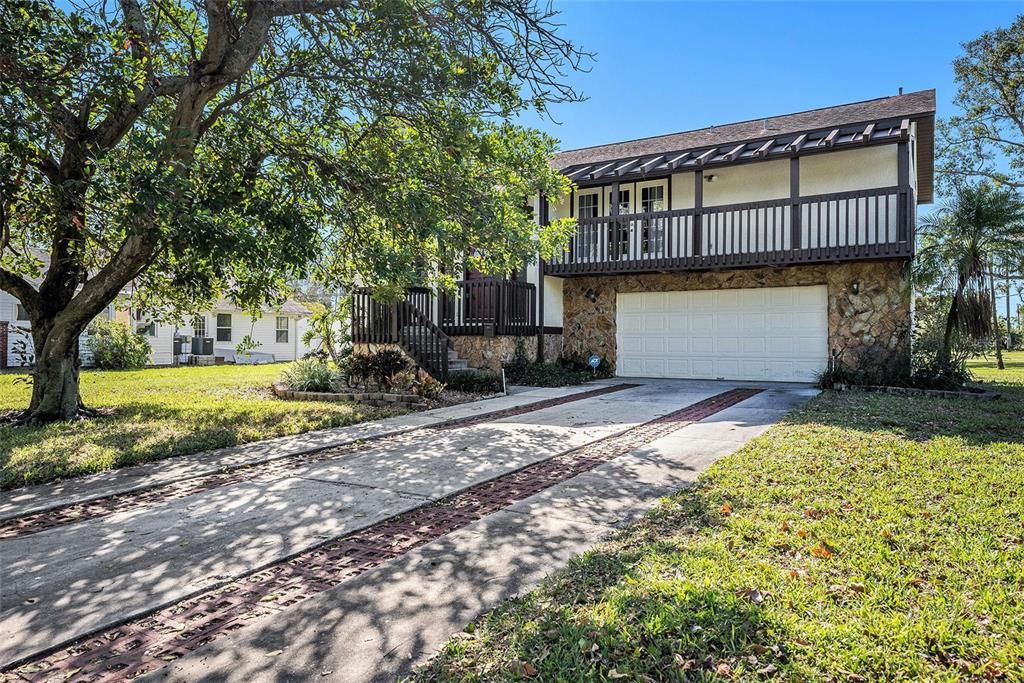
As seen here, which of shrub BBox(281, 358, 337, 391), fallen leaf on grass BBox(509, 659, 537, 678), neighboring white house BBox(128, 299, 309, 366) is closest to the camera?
fallen leaf on grass BBox(509, 659, 537, 678)

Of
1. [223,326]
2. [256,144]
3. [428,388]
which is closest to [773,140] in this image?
[428,388]

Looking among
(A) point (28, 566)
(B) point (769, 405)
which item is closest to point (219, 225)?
(A) point (28, 566)

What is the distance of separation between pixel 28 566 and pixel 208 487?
1.67 metres

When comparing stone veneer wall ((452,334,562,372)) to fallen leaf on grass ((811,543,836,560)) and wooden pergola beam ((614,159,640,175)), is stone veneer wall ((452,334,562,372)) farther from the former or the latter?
fallen leaf on grass ((811,543,836,560))

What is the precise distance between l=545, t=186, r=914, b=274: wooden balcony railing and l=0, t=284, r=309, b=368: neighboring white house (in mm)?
10588

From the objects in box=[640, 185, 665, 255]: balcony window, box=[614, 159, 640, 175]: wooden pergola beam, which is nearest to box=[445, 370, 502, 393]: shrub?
box=[640, 185, 665, 255]: balcony window

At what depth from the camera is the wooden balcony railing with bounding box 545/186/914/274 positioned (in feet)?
37.1

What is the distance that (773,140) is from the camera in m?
13.1

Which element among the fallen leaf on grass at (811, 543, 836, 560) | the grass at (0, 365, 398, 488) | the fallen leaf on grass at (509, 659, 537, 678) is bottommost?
the fallen leaf on grass at (509, 659, 537, 678)

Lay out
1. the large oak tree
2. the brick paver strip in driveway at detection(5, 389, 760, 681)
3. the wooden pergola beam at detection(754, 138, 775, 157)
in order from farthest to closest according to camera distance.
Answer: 1. the wooden pergola beam at detection(754, 138, 775, 157)
2. the large oak tree
3. the brick paver strip in driveway at detection(5, 389, 760, 681)

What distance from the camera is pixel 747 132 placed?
15266 mm

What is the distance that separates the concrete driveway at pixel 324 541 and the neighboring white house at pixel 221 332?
14.2 m

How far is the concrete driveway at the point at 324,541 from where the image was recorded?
249 cm

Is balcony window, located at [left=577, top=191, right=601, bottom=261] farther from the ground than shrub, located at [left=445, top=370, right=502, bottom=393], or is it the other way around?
balcony window, located at [left=577, top=191, right=601, bottom=261]
